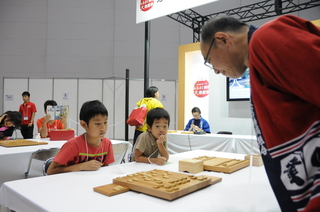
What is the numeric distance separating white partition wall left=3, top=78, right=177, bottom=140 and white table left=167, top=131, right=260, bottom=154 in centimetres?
265

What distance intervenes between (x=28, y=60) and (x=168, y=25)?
4.69 metres

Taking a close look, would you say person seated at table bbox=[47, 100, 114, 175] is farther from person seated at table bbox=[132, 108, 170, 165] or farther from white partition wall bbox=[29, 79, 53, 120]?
white partition wall bbox=[29, 79, 53, 120]

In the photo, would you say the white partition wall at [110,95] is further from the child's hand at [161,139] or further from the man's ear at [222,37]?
the man's ear at [222,37]

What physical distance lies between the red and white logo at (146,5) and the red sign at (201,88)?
253cm

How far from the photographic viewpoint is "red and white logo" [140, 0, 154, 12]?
12.6 feet

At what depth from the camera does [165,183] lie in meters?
1.04

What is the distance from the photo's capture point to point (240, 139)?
11.8 ft

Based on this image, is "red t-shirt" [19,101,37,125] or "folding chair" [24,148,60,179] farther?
"red t-shirt" [19,101,37,125]

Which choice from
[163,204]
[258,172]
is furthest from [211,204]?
[258,172]

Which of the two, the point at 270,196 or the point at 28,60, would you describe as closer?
the point at 270,196

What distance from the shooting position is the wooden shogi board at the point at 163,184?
3.13ft

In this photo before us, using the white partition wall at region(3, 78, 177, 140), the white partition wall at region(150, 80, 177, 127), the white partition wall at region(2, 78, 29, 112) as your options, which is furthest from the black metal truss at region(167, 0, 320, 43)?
the white partition wall at region(2, 78, 29, 112)

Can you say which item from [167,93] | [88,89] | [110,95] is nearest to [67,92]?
[88,89]

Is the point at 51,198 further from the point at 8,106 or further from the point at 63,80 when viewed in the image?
the point at 8,106
